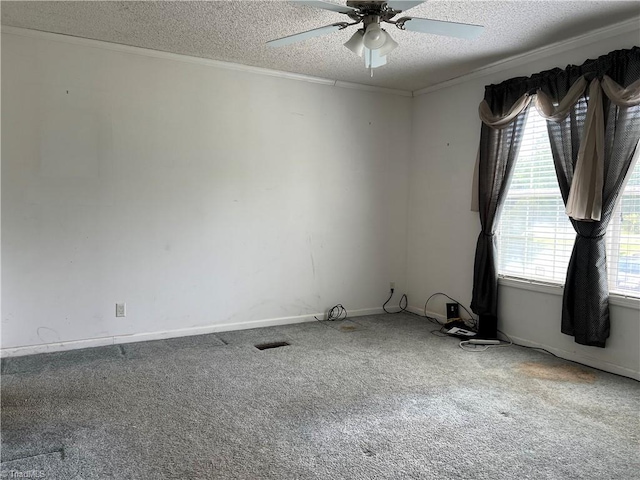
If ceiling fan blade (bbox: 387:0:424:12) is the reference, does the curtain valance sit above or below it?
below

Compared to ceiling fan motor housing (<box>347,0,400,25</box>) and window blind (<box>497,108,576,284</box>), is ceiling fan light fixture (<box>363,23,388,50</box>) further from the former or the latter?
window blind (<box>497,108,576,284</box>)

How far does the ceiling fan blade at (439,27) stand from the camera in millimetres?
2717

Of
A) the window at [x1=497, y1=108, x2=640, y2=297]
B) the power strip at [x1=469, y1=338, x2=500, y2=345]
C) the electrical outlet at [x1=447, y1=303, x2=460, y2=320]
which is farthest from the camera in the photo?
the electrical outlet at [x1=447, y1=303, x2=460, y2=320]

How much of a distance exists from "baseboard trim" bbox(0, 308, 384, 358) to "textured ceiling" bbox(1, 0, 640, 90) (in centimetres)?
255

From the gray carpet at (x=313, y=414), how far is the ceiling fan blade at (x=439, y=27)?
7.59ft

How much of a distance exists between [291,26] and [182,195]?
1794 mm

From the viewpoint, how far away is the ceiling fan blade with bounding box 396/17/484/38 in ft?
8.91

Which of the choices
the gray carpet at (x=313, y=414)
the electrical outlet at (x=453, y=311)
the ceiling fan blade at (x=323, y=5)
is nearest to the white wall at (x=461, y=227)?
the electrical outlet at (x=453, y=311)

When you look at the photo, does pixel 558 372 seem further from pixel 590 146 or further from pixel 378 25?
pixel 378 25

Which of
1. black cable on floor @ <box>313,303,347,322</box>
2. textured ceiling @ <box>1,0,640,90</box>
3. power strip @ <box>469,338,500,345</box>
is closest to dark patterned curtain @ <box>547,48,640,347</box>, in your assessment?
textured ceiling @ <box>1,0,640,90</box>

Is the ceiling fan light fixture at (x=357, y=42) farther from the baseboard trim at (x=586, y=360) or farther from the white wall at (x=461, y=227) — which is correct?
the baseboard trim at (x=586, y=360)

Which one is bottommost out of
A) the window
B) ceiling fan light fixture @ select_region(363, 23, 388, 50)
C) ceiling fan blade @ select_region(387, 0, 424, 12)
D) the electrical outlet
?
the electrical outlet

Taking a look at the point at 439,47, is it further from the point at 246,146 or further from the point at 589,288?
the point at 589,288

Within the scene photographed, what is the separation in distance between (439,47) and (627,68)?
142 centimetres
